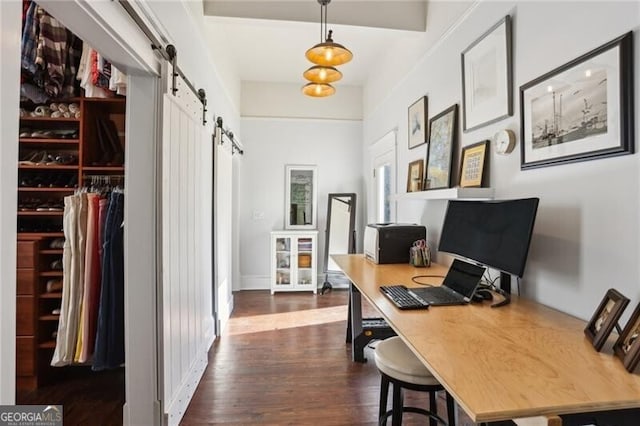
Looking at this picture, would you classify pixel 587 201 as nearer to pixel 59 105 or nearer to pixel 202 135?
pixel 202 135

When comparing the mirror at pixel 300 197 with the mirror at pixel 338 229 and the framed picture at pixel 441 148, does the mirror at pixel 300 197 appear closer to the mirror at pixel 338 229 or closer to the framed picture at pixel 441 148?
the mirror at pixel 338 229

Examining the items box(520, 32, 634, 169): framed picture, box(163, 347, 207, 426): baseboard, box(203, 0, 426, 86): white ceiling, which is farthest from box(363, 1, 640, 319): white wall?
box(163, 347, 207, 426): baseboard

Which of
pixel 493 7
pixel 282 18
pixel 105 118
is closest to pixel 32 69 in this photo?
pixel 105 118

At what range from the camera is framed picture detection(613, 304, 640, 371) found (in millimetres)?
865

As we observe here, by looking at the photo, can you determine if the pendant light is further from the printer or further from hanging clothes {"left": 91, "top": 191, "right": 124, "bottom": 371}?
hanging clothes {"left": 91, "top": 191, "right": 124, "bottom": 371}

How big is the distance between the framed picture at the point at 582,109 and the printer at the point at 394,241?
1038 mm

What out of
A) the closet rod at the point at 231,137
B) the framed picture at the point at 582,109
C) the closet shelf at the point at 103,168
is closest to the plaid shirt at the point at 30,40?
the closet shelf at the point at 103,168

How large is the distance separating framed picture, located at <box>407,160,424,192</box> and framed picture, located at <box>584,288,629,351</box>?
175 cm

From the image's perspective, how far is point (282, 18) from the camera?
9.03 ft

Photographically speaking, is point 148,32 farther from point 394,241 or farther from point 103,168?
point 394,241

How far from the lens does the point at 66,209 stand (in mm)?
2006

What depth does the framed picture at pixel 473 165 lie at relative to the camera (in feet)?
6.41

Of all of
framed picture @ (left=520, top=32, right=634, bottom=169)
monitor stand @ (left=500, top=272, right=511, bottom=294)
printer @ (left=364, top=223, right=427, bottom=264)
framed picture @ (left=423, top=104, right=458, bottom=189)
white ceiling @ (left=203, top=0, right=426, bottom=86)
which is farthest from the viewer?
white ceiling @ (left=203, top=0, right=426, bottom=86)

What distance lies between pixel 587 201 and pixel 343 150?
154 inches
